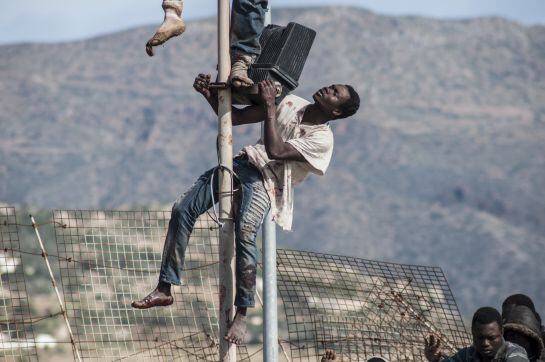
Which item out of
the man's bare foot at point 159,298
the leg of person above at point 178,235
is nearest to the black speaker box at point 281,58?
the leg of person above at point 178,235

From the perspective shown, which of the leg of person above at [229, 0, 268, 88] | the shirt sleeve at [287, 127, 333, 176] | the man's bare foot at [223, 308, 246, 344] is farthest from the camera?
the leg of person above at [229, 0, 268, 88]

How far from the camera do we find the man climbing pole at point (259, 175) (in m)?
10.1

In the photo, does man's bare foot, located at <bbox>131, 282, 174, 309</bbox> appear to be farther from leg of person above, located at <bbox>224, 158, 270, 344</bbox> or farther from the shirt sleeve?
the shirt sleeve

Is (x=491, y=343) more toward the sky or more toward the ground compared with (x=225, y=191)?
more toward the ground

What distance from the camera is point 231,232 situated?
10289 mm

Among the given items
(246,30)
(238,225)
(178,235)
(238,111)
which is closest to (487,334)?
(238,225)

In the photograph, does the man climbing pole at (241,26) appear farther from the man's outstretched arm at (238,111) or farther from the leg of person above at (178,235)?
the leg of person above at (178,235)

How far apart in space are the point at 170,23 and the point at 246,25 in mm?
625

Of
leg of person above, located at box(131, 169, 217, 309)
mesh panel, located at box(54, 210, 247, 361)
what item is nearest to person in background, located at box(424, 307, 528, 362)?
leg of person above, located at box(131, 169, 217, 309)

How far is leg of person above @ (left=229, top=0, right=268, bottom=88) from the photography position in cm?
1050

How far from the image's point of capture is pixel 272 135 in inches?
400

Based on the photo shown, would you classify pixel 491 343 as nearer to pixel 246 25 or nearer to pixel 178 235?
pixel 178 235

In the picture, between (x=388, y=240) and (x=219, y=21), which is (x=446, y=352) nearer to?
(x=219, y=21)

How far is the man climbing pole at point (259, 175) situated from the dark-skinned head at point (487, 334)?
174 cm
